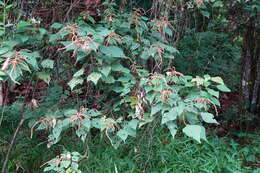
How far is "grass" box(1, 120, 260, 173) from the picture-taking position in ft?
7.33

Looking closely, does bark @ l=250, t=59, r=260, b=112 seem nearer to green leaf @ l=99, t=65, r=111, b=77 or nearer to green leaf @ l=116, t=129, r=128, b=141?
green leaf @ l=116, t=129, r=128, b=141

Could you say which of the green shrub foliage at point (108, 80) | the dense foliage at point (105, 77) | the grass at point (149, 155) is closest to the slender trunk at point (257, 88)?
the grass at point (149, 155)

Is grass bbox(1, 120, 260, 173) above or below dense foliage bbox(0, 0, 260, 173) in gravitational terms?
below

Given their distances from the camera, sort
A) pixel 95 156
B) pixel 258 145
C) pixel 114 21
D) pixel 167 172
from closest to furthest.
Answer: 1. pixel 114 21
2. pixel 167 172
3. pixel 95 156
4. pixel 258 145

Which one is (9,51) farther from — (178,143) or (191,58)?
(191,58)

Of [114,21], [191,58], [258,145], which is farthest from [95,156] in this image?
[191,58]

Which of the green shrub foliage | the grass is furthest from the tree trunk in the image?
the green shrub foliage

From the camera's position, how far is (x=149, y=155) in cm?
224

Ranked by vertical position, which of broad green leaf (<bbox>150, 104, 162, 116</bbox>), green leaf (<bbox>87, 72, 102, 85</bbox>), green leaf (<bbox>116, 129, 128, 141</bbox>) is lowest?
green leaf (<bbox>116, 129, 128, 141</bbox>)

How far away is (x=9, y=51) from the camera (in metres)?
1.31

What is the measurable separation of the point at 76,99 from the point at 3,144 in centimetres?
95

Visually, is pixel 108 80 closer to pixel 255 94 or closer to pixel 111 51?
pixel 111 51

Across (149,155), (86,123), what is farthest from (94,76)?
(149,155)

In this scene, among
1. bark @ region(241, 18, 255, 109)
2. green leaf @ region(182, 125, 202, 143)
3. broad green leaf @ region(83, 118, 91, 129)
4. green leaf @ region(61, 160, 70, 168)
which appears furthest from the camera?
bark @ region(241, 18, 255, 109)
